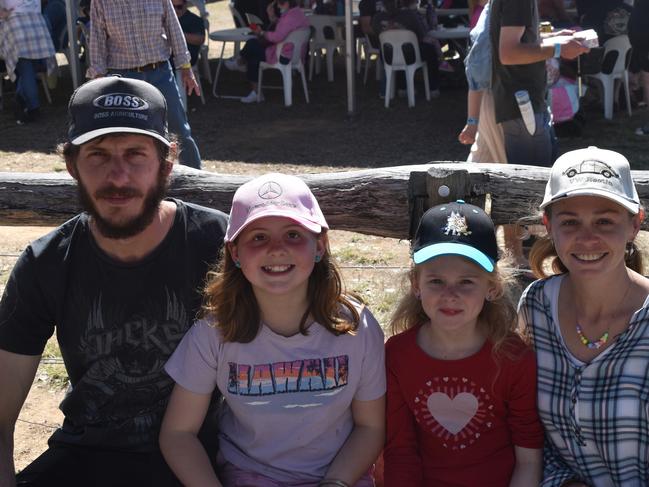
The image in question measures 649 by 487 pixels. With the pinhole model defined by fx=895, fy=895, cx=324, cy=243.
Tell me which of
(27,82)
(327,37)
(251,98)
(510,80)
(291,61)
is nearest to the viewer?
(510,80)

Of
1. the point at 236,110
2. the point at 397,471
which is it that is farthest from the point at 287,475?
the point at 236,110

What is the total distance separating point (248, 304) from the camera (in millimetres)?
2518

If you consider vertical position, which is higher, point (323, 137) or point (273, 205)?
point (273, 205)

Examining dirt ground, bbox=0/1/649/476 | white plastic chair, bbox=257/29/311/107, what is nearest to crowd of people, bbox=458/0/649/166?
dirt ground, bbox=0/1/649/476

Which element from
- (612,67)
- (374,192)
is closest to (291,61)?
(612,67)

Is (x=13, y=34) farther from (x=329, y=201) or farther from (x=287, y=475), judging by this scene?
(x=287, y=475)

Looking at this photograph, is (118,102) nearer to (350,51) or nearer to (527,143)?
(527,143)

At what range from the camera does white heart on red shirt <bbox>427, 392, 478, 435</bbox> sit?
2482 millimetres

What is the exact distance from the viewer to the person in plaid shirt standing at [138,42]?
6.44m

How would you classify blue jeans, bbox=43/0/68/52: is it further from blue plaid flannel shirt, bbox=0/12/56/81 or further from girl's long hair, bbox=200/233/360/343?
girl's long hair, bbox=200/233/360/343

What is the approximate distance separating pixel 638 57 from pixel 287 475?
23.9 ft

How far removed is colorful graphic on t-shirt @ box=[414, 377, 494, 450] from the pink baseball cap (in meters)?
0.56

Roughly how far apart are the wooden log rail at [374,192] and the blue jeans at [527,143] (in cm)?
105

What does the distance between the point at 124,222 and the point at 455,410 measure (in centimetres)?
107
